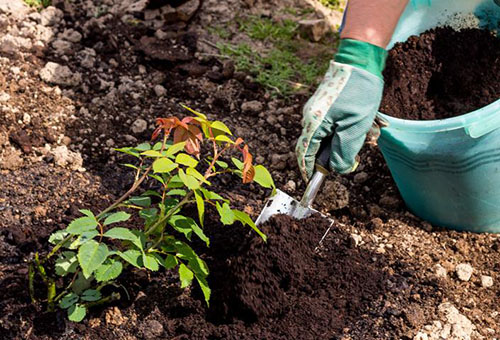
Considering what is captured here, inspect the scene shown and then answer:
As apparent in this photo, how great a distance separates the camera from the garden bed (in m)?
2.02

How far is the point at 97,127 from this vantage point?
9.11 feet

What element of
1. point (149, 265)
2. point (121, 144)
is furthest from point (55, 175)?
point (149, 265)

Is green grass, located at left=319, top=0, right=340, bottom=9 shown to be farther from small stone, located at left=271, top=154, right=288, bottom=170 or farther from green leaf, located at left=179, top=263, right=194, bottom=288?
green leaf, located at left=179, top=263, right=194, bottom=288

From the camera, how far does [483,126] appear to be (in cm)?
208

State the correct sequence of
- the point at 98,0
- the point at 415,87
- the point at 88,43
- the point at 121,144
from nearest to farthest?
the point at 415,87, the point at 121,144, the point at 88,43, the point at 98,0

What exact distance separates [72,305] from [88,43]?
162 cm

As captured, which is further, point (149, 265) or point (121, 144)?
point (121, 144)

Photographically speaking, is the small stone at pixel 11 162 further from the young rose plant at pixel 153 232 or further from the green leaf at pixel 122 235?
the green leaf at pixel 122 235

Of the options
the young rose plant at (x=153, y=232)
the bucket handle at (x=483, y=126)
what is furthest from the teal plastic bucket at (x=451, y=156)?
the young rose plant at (x=153, y=232)

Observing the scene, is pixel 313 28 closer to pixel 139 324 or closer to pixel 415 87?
pixel 415 87

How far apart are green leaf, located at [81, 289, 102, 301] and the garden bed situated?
0.31 ft

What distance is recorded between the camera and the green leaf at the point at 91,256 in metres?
1.66

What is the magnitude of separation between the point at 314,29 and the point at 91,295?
1966 millimetres

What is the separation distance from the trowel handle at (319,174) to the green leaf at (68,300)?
0.80 metres
